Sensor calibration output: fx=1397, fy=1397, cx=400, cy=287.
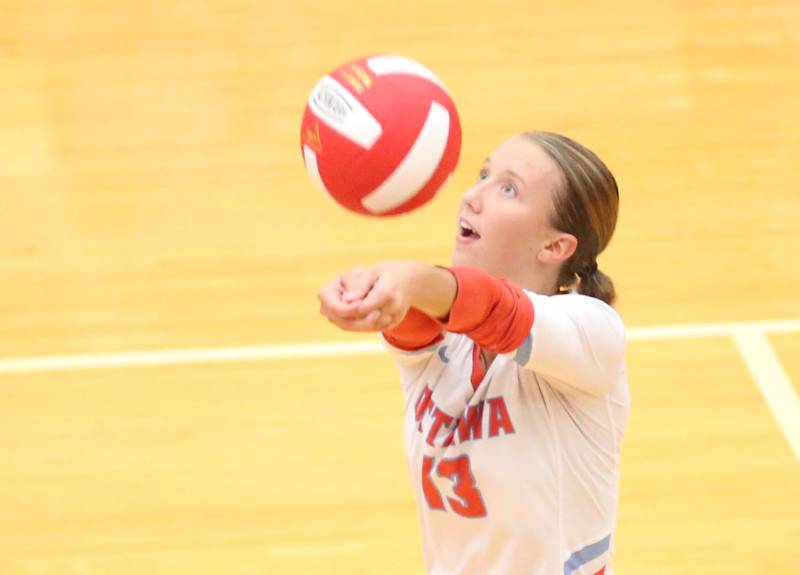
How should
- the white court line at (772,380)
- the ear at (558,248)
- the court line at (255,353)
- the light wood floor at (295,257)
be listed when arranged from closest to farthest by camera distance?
1. the ear at (558,248)
2. the light wood floor at (295,257)
3. the white court line at (772,380)
4. the court line at (255,353)

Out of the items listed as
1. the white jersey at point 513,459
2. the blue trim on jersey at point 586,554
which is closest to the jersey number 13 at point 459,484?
the white jersey at point 513,459

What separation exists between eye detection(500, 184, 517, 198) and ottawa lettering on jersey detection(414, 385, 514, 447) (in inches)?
16.7

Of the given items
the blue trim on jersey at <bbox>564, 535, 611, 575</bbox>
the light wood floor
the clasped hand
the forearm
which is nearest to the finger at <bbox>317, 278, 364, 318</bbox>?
the clasped hand

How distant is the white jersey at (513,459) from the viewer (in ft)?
9.39

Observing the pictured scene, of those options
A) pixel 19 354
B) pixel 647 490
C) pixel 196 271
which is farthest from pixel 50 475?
pixel 647 490

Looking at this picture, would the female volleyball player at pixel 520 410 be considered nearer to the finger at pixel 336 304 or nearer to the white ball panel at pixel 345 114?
the white ball panel at pixel 345 114

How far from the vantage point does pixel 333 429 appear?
17.1 feet

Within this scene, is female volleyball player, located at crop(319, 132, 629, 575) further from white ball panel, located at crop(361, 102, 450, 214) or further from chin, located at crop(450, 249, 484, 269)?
white ball panel, located at crop(361, 102, 450, 214)

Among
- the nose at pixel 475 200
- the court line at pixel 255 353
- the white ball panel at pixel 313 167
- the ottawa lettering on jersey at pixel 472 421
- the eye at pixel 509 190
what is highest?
the white ball panel at pixel 313 167

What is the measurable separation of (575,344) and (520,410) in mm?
322

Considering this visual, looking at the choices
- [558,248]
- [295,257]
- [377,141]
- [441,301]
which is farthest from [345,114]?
[295,257]

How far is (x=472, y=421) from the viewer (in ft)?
9.53

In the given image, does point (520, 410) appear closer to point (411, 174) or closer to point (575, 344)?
point (575, 344)

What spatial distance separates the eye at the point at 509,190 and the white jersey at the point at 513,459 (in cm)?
33
